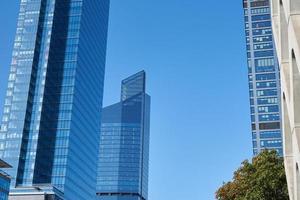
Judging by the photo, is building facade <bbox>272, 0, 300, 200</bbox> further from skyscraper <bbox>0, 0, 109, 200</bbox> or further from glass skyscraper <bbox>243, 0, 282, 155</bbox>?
glass skyscraper <bbox>243, 0, 282, 155</bbox>

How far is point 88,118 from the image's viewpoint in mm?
172625

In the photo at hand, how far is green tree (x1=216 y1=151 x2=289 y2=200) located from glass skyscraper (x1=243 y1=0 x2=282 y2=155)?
11355cm

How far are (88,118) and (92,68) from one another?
19043 mm

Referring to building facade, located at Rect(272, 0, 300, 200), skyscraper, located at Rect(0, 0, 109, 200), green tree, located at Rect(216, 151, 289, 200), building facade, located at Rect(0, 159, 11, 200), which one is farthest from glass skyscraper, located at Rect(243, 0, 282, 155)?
building facade, located at Rect(272, 0, 300, 200)

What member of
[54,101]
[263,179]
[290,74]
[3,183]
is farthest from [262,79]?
[290,74]

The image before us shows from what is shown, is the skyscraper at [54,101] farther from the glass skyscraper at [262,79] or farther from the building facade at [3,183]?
the glass skyscraper at [262,79]

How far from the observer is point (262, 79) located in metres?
168

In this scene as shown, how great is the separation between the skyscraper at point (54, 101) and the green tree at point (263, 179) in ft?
341

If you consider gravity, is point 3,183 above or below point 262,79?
below

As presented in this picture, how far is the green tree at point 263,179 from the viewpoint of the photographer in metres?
38.8

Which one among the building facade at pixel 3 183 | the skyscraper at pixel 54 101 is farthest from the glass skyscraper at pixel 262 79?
the building facade at pixel 3 183

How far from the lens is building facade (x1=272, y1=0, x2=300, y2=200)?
2583 cm

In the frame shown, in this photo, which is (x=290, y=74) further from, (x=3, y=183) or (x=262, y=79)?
(x=262, y=79)

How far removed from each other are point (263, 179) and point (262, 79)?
133 m
